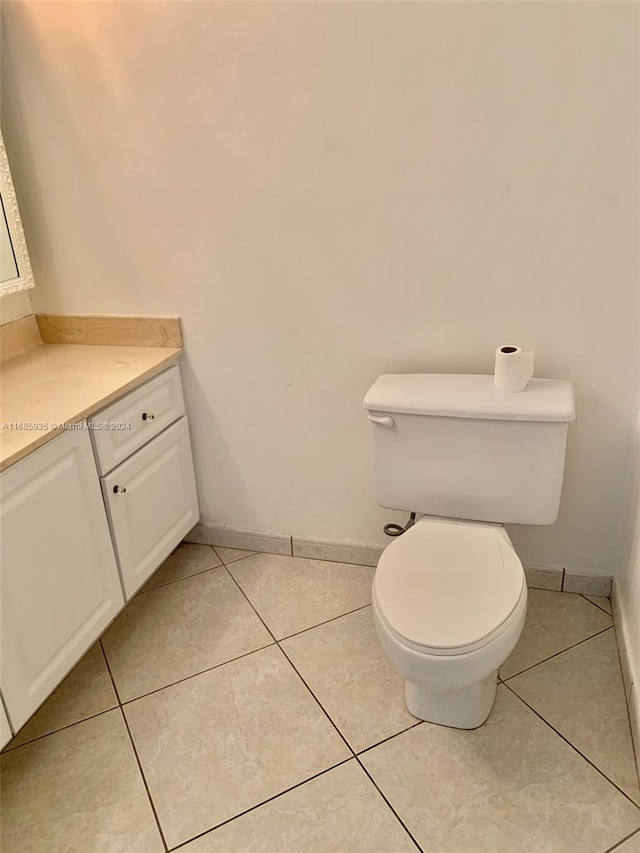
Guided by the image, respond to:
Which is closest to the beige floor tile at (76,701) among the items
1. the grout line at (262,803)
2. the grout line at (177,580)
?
the grout line at (177,580)

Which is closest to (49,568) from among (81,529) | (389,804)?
(81,529)

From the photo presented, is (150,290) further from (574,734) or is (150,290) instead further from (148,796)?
(574,734)

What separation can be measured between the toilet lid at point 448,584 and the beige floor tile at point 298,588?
49 cm

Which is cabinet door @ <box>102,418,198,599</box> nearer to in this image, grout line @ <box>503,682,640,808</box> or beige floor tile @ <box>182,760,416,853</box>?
beige floor tile @ <box>182,760,416,853</box>

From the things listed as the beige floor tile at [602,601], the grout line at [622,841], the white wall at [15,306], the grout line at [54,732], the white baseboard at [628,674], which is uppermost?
the white wall at [15,306]

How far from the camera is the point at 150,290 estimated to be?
6.36ft

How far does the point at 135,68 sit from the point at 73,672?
168 centimetres

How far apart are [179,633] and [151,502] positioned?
404 millimetres

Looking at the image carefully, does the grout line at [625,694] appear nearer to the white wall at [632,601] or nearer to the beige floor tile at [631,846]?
the white wall at [632,601]

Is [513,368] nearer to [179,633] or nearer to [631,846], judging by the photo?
[631,846]

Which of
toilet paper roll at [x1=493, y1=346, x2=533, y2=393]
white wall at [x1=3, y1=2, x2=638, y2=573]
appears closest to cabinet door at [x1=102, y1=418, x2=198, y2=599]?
white wall at [x1=3, y1=2, x2=638, y2=573]

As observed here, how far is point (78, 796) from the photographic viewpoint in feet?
4.62

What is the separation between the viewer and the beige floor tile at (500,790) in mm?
1283

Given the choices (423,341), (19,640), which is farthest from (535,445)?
(19,640)
